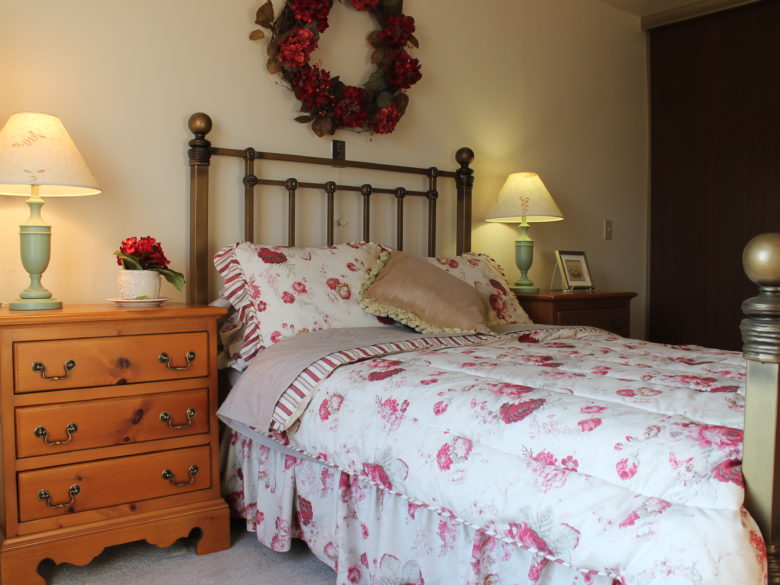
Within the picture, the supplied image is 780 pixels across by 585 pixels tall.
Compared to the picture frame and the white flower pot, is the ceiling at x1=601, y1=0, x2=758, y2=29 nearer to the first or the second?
the picture frame

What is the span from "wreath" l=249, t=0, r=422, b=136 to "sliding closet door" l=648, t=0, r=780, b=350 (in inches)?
72.9

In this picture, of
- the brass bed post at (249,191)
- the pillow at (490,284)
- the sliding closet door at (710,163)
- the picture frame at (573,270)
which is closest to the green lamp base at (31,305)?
the brass bed post at (249,191)

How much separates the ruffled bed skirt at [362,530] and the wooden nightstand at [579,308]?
1.46 meters

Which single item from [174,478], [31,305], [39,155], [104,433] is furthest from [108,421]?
[39,155]

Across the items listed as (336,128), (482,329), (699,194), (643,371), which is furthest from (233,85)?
(699,194)

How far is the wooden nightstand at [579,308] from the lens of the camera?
301 centimetres

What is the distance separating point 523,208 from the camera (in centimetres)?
314

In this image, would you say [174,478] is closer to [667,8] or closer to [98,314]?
[98,314]

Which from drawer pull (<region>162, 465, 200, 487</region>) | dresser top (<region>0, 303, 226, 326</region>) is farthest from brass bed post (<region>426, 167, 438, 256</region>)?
drawer pull (<region>162, 465, 200, 487</region>)

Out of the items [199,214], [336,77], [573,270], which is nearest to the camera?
[199,214]

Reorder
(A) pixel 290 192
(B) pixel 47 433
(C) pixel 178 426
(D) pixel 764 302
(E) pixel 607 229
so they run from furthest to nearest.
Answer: (E) pixel 607 229 → (A) pixel 290 192 → (C) pixel 178 426 → (B) pixel 47 433 → (D) pixel 764 302

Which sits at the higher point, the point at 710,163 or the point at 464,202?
the point at 710,163

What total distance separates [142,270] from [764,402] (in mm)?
1710

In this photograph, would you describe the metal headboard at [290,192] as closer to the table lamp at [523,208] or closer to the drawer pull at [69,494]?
the table lamp at [523,208]
